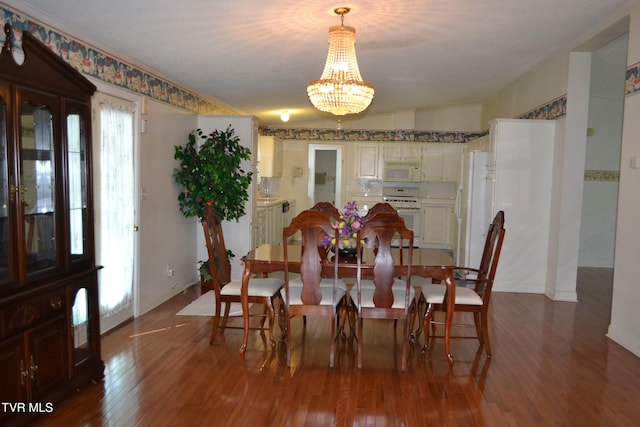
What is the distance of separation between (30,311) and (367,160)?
7697mm

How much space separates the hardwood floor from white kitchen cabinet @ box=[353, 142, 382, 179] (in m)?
5.53

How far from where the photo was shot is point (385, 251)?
124 inches

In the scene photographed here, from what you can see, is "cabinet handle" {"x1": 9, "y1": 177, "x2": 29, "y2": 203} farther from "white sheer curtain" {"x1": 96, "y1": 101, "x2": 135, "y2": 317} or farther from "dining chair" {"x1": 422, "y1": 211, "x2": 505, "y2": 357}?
"dining chair" {"x1": 422, "y1": 211, "x2": 505, "y2": 357}

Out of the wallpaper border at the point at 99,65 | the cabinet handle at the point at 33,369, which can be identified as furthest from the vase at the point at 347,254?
the wallpaper border at the point at 99,65

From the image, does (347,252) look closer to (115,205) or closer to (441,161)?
(115,205)

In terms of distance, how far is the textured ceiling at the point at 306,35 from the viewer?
3.19m

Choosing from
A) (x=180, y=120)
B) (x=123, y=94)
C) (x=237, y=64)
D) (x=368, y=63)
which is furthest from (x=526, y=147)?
(x=123, y=94)

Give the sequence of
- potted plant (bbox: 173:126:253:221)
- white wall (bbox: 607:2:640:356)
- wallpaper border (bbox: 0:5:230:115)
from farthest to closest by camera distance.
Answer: potted plant (bbox: 173:126:253:221) → white wall (bbox: 607:2:640:356) → wallpaper border (bbox: 0:5:230:115)

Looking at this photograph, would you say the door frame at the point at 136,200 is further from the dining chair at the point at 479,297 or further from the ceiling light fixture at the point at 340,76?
the dining chair at the point at 479,297

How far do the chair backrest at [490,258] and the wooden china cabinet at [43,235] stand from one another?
2.70 m

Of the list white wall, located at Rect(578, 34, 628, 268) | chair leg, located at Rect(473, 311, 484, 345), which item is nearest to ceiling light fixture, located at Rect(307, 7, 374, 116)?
chair leg, located at Rect(473, 311, 484, 345)

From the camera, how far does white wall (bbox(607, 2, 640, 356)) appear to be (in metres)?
3.67

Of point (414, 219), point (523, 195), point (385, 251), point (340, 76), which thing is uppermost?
point (340, 76)

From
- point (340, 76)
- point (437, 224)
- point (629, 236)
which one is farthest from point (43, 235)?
point (437, 224)
